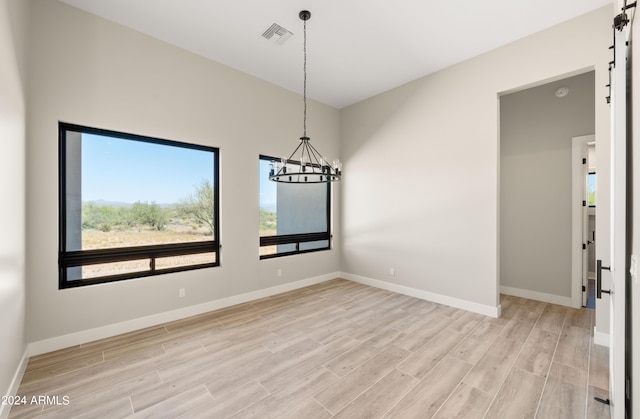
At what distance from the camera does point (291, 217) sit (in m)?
5.12

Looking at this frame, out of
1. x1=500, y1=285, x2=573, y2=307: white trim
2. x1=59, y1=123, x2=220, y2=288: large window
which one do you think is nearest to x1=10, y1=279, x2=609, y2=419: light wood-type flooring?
x1=500, y1=285, x2=573, y2=307: white trim

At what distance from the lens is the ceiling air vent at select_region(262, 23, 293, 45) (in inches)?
128

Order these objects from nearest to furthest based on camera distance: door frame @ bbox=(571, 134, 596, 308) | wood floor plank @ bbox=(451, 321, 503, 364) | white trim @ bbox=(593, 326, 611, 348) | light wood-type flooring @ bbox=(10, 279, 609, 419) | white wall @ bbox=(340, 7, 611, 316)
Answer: light wood-type flooring @ bbox=(10, 279, 609, 419) < wood floor plank @ bbox=(451, 321, 503, 364) < white trim @ bbox=(593, 326, 611, 348) < white wall @ bbox=(340, 7, 611, 316) < door frame @ bbox=(571, 134, 596, 308)

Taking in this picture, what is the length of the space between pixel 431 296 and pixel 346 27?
4.06 metres

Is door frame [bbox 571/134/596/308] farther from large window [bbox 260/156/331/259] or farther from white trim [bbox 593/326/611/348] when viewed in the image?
large window [bbox 260/156/331/259]

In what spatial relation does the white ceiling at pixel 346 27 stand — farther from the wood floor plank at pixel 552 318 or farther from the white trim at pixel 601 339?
the wood floor plank at pixel 552 318

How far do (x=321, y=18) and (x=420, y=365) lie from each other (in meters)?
3.86

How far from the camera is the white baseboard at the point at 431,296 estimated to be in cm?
371

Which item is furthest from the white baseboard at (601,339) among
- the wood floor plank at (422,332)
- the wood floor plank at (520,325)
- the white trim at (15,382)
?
the white trim at (15,382)

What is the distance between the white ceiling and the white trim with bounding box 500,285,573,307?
3.75 meters

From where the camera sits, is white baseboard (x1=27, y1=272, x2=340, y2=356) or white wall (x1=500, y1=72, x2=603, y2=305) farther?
white wall (x1=500, y1=72, x2=603, y2=305)

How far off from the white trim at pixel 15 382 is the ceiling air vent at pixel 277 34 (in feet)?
13.6

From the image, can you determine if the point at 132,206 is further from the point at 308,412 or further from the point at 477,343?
the point at 477,343

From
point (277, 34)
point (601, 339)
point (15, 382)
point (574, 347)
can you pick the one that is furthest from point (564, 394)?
point (277, 34)
